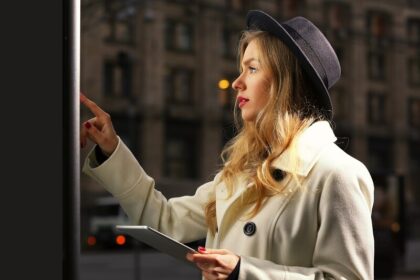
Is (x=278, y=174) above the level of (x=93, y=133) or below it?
below

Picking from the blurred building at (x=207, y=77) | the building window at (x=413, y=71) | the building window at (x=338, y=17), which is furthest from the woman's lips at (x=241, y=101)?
the building window at (x=413, y=71)

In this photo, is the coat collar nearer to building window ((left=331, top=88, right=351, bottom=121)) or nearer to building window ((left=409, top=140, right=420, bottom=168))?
building window ((left=331, top=88, right=351, bottom=121))

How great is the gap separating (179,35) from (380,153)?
14728 mm

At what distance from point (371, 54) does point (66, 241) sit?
50.4 meters

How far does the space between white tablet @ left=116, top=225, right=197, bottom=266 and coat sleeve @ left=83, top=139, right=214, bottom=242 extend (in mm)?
505

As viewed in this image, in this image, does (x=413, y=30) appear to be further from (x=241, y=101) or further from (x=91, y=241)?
(x=241, y=101)

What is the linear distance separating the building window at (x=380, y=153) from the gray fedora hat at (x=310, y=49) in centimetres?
4813

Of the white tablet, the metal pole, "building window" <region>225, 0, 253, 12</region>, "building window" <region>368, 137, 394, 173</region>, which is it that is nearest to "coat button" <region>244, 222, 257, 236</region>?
the white tablet

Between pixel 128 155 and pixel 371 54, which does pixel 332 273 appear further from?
pixel 371 54

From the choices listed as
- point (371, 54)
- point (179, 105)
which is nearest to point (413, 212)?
point (371, 54)

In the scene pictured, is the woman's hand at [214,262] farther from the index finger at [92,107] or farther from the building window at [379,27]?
the building window at [379,27]

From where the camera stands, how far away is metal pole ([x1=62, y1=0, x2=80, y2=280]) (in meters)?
1.80

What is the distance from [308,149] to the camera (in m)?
2.37

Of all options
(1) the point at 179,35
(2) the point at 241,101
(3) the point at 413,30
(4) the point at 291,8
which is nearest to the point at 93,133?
(2) the point at 241,101
